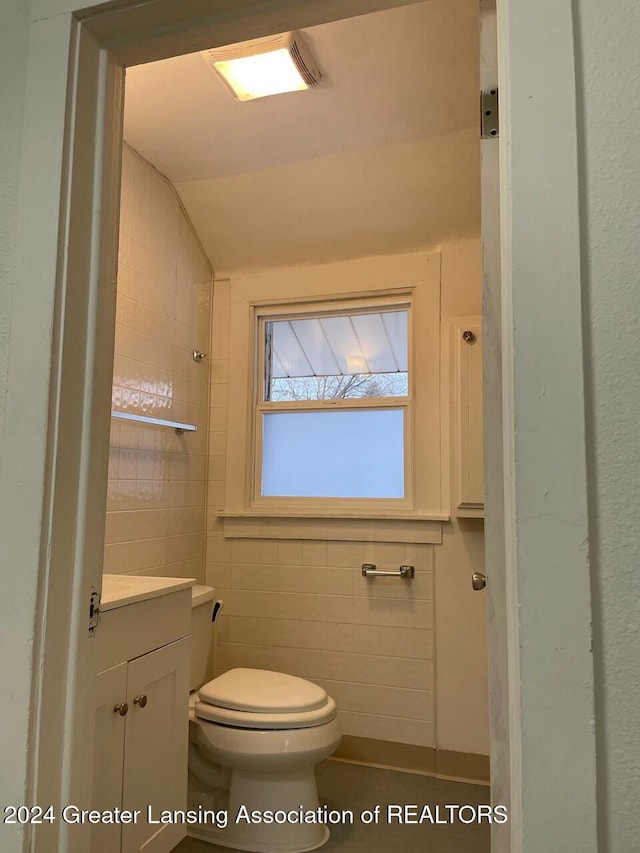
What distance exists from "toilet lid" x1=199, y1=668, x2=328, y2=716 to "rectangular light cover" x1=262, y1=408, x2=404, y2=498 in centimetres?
86

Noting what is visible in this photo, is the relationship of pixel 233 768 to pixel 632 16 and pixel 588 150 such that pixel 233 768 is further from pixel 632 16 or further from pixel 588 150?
pixel 632 16

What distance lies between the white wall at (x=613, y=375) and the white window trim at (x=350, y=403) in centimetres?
178

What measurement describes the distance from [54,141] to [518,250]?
70cm

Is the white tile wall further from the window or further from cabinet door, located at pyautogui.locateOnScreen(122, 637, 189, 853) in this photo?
cabinet door, located at pyautogui.locateOnScreen(122, 637, 189, 853)

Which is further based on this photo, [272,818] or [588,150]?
[272,818]

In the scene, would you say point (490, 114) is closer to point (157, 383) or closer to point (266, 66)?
point (266, 66)

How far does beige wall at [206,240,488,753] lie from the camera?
7.59 ft

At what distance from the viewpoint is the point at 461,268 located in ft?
8.00

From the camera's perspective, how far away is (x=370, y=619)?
2.44 m

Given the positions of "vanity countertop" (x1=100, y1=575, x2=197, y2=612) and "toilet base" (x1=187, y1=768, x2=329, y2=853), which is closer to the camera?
"vanity countertop" (x1=100, y1=575, x2=197, y2=612)

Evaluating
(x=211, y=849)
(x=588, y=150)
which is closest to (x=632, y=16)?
(x=588, y=150)

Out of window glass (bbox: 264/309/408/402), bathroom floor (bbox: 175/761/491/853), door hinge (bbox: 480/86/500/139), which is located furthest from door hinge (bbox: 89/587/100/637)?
window glass (bbox: 264/309/408/402)

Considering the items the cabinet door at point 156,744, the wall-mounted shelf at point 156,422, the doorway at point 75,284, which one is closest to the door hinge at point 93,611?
the doorway at point 75,284

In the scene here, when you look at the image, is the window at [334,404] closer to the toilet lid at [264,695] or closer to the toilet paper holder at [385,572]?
the toilet paper holder at [385,572]
